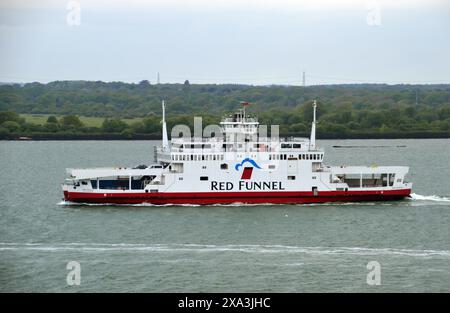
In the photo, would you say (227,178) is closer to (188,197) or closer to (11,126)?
(188,197)

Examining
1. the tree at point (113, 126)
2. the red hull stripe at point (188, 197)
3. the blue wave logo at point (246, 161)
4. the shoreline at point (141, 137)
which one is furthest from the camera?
the tree at point (113, 126)

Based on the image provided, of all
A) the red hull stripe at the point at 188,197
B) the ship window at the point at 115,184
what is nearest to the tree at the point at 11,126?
the ship window at the point at 115,184

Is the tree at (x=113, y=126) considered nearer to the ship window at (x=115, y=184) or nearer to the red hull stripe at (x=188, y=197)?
the ship window at (x=115, y=184)

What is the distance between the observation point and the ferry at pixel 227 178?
46594 mm

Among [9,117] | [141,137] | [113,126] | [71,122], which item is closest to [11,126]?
[9,117]

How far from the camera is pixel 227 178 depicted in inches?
1839

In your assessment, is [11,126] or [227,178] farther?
[11,126]

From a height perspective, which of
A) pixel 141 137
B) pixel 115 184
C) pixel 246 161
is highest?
pixel 246 161

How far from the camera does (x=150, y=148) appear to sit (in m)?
99.3

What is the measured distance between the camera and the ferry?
46594 mm

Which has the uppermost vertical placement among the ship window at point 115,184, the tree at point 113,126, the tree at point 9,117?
the tree at point 9,117

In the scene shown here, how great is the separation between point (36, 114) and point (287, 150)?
94.6 metres

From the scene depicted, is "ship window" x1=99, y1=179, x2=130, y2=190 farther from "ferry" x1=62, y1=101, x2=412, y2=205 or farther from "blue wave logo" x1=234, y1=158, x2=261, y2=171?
"blue wave logo" x1=234, y1=158, x2=261, y2=171

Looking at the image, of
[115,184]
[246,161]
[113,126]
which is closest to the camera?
[246,161]
